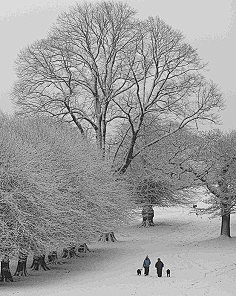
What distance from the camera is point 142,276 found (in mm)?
31562

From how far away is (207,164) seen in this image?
50.0 meters

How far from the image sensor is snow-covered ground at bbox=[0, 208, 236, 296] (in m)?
26.6

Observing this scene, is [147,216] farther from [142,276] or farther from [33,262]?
[142,276]

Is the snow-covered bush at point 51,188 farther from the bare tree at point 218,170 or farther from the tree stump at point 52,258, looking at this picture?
the bare tree at point 218,170

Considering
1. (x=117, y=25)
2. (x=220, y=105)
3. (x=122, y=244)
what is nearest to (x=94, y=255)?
(x=122, y=244)

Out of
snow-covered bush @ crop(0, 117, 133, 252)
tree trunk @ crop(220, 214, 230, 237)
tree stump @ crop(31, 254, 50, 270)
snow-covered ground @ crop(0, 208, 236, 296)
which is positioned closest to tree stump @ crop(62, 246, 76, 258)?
snow-covered ground @ crop(0, 208, 236, 296)

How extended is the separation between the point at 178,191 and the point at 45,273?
111 feet

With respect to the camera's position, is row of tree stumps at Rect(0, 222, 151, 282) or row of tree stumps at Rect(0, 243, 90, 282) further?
row of tree stumps at Rect(0, 222, 151, 282)

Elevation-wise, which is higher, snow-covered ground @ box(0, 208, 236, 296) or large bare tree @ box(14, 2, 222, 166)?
large bare tree @ box(14, 2, 222, 166)

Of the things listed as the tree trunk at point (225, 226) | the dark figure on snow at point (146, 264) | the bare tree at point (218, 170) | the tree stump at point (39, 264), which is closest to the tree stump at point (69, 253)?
the tree stump at point (39, 264)

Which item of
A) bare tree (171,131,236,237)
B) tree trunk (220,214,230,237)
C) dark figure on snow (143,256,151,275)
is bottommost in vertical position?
dark figure on snow (143,256,151,275)

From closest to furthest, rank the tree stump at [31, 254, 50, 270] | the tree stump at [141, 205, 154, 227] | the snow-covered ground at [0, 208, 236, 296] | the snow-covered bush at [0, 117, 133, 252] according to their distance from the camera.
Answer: the snow-covered ground at [0, 208, 236, 296]
the snow-covered bush at [0, 117, 133, 252]
the tree stump at [31, 254, 50, 270]
the tree stump at [141, 205, 154, 227]

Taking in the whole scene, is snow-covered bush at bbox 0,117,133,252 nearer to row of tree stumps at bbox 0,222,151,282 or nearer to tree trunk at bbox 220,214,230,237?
row of tree stumps at bbox 0,222,151,282

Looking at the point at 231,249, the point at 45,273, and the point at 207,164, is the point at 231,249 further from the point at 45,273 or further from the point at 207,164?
the point at 45,273
